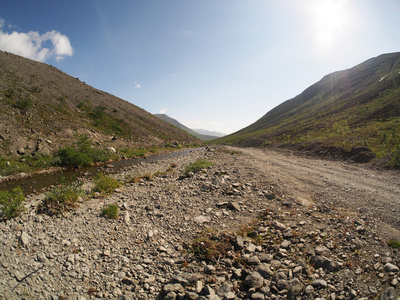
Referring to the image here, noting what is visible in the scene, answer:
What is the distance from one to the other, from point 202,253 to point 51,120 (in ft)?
111

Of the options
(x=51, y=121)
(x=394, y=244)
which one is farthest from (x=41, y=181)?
(x=394, y=244)

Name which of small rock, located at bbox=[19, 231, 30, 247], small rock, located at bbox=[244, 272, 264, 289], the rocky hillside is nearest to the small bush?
small rock, located at bbox=[19, 231, 30, 247]

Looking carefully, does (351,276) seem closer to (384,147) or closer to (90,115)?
(384,147)

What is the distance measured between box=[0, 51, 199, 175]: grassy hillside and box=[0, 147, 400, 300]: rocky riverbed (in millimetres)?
18731

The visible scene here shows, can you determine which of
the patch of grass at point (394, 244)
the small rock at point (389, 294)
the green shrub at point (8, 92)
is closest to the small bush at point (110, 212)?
the small rock at point (389, 294)

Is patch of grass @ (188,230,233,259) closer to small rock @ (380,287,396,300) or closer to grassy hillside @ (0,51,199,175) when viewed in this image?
small rock @ (380,287,396,300)

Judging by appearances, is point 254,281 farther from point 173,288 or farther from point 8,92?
point 8,92

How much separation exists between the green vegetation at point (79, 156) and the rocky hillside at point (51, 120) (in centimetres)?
210

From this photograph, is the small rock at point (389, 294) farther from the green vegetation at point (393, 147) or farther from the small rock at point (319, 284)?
the green vegetation at point (393, 147)

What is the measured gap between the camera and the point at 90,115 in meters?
42.6

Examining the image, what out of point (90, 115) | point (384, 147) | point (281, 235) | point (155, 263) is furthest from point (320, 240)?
point (90, 115)

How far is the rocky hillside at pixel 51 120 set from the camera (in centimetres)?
2389

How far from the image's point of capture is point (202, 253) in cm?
762

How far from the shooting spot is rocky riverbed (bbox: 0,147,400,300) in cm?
587
